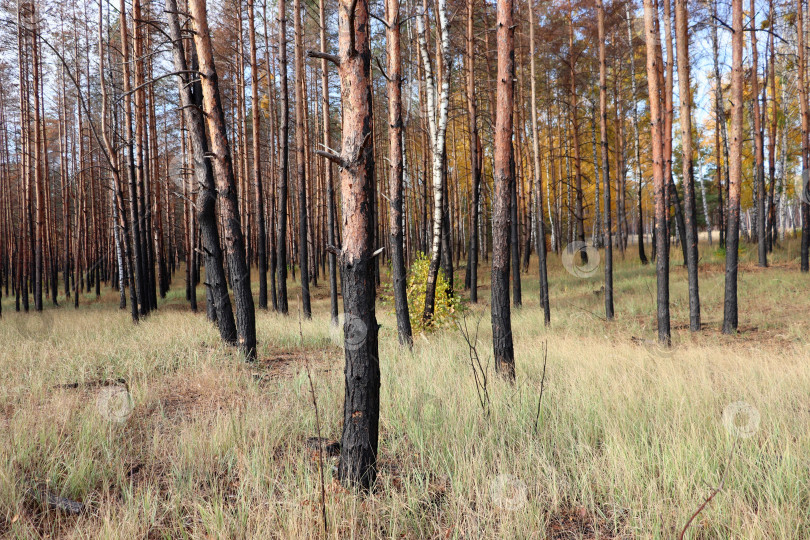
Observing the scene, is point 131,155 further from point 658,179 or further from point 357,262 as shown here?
point 658,179

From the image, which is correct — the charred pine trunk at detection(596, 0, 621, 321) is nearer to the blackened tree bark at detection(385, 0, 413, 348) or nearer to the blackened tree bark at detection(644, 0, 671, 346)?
the blackened tree bark at detection(644, 0, 671, 346)

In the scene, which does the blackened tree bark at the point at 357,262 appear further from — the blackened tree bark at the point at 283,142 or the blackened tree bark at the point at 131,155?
the blackened tree bark at the point at 131,155

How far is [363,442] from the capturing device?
2605 millimetres

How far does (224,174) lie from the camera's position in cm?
586

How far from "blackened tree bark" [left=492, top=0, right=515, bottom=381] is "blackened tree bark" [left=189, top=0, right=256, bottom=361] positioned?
11.2 feet

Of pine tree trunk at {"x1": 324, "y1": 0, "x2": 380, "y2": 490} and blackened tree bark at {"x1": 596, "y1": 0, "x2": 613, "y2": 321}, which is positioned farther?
blackened tree bark at {"x1": 596, "y1": 0, "x2": 613, "y2": 321}

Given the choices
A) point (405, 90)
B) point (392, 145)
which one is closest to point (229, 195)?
point (392, 145)

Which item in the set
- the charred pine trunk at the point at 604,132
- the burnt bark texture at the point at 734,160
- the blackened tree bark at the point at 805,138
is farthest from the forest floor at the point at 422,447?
Answer: the blackened tree bark at the point at 805,138

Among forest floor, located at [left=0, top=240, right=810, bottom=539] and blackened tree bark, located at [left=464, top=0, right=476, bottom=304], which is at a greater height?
blackened tree bark, located at [left=464, top=0, right=476, bottom=304]

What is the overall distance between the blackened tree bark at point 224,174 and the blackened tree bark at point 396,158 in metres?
2.22

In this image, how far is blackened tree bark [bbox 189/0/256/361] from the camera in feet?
18.7

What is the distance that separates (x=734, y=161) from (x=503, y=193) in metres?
5.84

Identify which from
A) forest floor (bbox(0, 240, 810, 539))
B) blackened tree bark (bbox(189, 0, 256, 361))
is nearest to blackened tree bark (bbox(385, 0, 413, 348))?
forest floor (bbox(0, 240, 810, 539))

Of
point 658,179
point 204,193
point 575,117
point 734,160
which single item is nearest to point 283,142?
point 204,193
